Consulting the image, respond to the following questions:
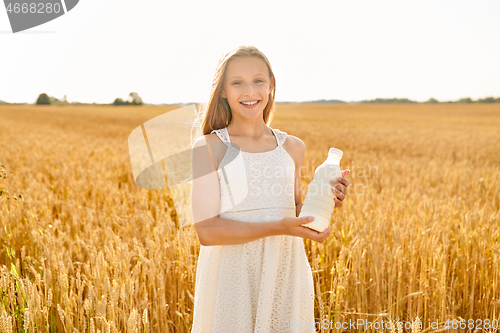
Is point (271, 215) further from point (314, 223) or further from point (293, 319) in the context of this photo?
point (293, 319)

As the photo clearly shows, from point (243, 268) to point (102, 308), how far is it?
0.68m

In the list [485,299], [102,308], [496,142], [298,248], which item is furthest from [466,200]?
[496,142]

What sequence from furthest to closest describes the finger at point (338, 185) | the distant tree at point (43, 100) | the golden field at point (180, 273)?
1. the distant tree at point (43, 100)
2. the golden field at point (180, 273)
3. the finger at point (338, 185)

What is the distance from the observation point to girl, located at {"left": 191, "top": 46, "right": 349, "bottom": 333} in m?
1.56

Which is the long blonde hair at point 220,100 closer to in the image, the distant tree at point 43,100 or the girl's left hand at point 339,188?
the girl's left hand at point 339,188

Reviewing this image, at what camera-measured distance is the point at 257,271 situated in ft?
5.46

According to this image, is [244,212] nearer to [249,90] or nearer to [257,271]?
[257,271]

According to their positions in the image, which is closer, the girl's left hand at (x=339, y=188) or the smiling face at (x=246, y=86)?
the girl's left hand at (x=339, y=188)

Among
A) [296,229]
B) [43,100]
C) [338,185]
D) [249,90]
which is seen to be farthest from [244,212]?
[43,100]

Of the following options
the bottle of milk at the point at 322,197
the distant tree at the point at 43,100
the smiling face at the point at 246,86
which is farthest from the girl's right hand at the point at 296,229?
the distant tree at the point at 43,100

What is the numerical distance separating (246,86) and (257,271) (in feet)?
2.83

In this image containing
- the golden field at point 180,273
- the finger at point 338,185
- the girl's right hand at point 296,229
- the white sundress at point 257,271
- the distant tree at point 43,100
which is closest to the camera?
the girl's right hand at point 296,229

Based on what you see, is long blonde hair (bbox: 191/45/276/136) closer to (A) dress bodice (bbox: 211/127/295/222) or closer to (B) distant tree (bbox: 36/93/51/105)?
(A) dress bodice (bbox: 211/127/295/222)

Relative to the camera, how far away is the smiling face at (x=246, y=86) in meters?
1.64
